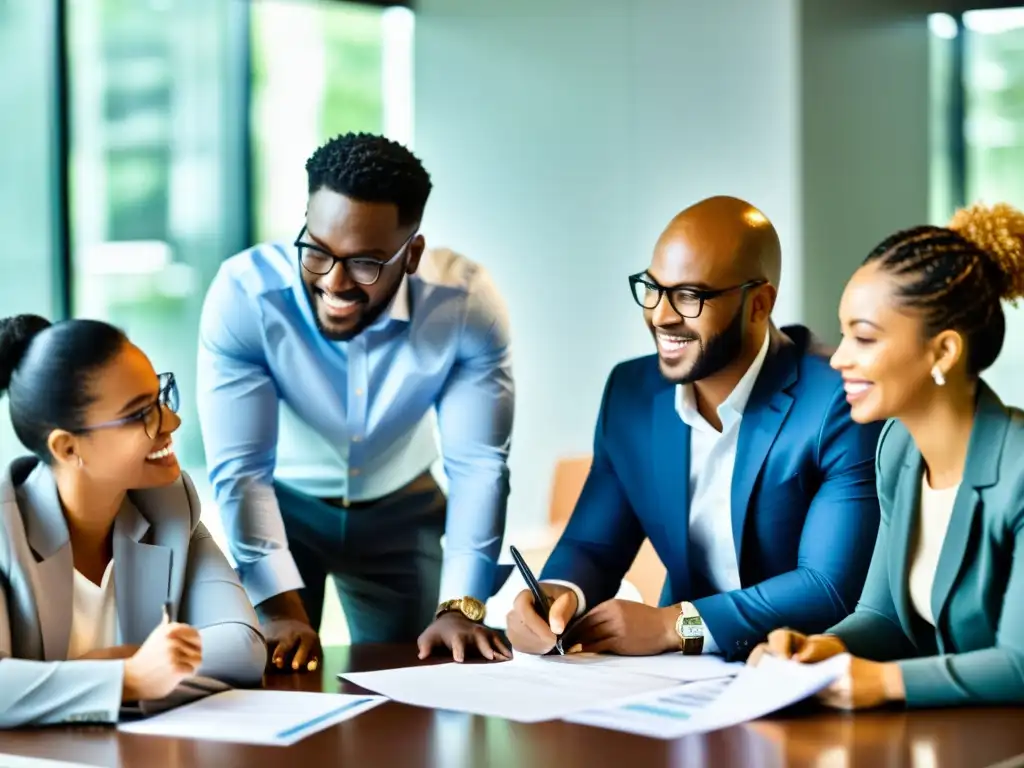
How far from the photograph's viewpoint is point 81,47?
5754 mm

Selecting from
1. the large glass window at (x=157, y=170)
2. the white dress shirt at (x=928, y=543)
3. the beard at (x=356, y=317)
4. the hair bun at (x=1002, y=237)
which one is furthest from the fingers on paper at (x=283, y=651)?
the large glass window at (x=157, y=170)

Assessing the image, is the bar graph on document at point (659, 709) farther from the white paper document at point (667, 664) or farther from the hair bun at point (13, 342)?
the hair bun at point (13, 342)

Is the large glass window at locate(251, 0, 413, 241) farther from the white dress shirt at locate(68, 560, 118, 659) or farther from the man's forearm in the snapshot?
the white dress shirt at locate(68, 560, 118, 659)

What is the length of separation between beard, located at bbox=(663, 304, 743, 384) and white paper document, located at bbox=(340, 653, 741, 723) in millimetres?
503

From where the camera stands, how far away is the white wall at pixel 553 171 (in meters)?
5.78

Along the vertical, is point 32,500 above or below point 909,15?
below

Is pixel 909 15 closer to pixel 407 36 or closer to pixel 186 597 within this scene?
pixel 407 36

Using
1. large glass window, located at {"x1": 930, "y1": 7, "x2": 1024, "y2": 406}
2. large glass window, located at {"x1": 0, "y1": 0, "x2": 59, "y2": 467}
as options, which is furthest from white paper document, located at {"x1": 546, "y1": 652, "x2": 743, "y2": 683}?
large glass window, located at {"x1": 930, "y1": 7, "x2": 1024, "y2": 406}

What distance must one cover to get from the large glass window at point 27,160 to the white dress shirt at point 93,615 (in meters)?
3.38

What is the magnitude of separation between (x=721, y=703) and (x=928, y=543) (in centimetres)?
42

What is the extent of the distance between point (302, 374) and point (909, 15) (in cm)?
375

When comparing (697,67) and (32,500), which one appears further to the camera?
(697,67)

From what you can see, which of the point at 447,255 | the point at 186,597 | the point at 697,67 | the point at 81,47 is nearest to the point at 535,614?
the point at 186,597

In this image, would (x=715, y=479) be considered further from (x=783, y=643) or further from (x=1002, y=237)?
(x=1002, y=237)
